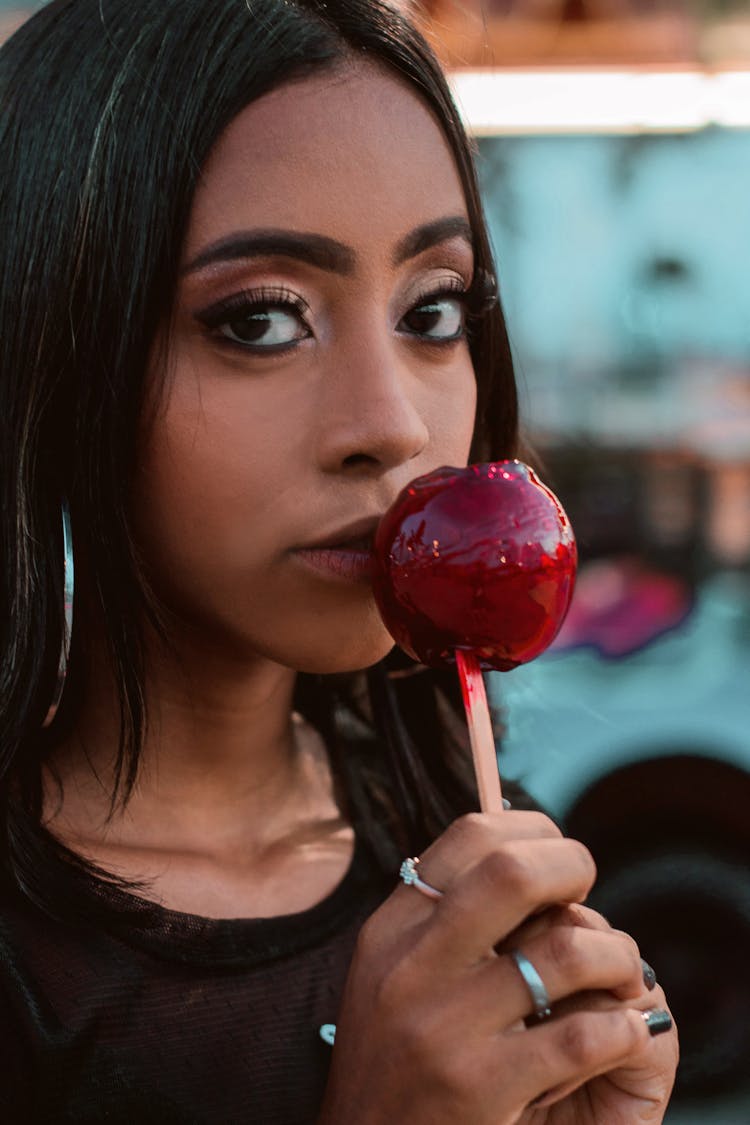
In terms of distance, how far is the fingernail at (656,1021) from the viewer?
1.35m

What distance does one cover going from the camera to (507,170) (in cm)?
407

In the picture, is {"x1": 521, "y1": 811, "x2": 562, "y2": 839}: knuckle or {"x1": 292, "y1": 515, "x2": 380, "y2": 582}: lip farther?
{"x1": 292, "y1": 515, "x2": 380, "y2": 582}: lip

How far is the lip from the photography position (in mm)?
1468

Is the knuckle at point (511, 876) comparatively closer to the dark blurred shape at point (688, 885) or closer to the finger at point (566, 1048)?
the finger at point (566, 1048)

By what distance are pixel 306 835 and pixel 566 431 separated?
2556mm

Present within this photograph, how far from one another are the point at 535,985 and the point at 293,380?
0.76 m

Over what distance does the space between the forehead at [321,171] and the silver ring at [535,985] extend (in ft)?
2.83

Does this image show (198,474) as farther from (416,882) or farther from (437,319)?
(416,882)

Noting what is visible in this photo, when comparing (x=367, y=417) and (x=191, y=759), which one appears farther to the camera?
(x=191, y=759)

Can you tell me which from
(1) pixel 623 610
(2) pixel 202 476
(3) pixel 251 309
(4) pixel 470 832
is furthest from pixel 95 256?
(1) pixel 623 610

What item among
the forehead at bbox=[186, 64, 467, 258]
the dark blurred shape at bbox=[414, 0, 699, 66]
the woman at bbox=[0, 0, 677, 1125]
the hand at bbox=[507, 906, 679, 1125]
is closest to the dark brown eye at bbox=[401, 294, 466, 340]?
the woman at bbox=[0, 0, 677, 1125]

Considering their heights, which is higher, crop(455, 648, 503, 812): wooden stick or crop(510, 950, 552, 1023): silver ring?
crop(455, 648, 503, 812): wooden stick

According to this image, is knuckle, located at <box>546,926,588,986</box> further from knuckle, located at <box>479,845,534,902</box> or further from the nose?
the nose

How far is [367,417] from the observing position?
4.70 feet
